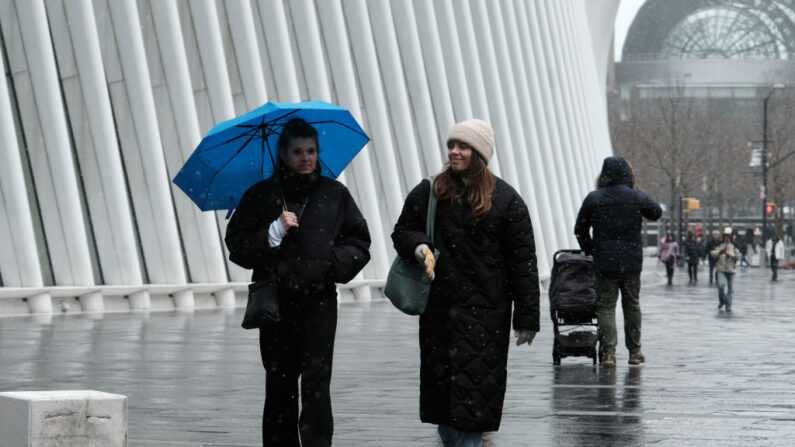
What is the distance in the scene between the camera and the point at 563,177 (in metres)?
41.7

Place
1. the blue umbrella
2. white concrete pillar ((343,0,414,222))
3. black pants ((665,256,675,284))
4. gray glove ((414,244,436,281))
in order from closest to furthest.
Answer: gray glove ((414,244,436,281)) → the blue umbrella → white concrete pillar ((343,0,414,222)) → black pants ((665,256,675,284))

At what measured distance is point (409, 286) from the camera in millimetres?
6684

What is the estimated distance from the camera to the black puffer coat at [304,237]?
693cm

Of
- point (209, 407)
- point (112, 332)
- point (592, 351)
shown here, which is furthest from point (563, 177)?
point (209, 407)

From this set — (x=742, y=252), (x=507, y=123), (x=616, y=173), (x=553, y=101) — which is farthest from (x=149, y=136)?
(x=742, y=252)

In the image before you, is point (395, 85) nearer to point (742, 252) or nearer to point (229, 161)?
point (229, 161)

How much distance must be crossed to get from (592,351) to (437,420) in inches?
263

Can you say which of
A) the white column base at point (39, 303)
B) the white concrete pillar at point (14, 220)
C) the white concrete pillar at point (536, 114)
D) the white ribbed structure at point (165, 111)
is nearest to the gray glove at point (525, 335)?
the white ribbed structure at point (165, 111)

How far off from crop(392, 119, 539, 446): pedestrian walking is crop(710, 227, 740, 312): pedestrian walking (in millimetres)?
18025

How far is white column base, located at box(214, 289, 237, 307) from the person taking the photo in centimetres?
2450

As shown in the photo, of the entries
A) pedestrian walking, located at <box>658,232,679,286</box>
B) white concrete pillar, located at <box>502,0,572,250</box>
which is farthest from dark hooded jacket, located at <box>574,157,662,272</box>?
pedestrian walking, located at <box>658,232,679,286</box>

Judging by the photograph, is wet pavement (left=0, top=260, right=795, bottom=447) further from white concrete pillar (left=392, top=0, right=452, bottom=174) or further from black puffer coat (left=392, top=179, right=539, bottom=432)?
white concrete pillar (left=392, top=0, right=452, bottom=174)

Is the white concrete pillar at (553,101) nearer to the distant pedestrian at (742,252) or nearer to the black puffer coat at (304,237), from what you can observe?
the distant pedestrian at (742,252)

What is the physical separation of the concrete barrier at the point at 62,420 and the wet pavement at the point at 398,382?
1376 mm
